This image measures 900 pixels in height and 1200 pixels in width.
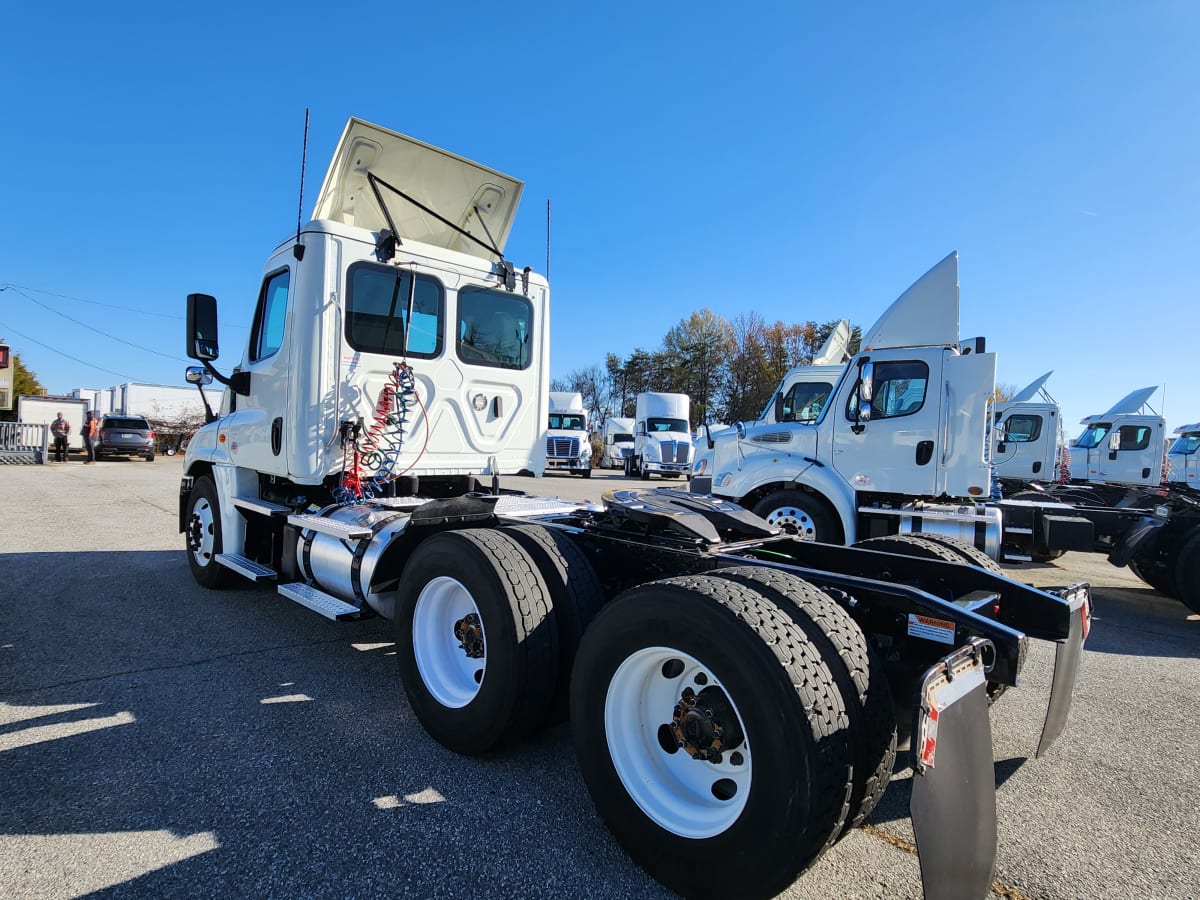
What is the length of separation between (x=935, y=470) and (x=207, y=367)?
7198mm

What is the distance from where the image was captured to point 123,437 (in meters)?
→ 24.6

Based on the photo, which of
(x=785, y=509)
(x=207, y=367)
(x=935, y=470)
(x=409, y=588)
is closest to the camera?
(x=409, y=588)

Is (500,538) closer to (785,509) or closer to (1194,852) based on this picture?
(1194,852)

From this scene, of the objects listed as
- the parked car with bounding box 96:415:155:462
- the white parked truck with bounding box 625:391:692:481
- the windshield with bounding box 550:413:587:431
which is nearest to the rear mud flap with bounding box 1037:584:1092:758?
the white parked truck with bounding box 625:391:692:481

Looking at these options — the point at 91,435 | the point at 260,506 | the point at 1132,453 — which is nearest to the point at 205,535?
the point at 260,506

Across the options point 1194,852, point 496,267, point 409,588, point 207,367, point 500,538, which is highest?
point 496,267

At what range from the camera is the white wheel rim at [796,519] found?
25.1 feet

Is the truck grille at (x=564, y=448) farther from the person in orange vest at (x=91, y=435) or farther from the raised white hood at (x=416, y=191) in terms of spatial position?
the raised white hood at (x=416, y=191)


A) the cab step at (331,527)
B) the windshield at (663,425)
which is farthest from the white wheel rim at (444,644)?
the windshield at (663,425)

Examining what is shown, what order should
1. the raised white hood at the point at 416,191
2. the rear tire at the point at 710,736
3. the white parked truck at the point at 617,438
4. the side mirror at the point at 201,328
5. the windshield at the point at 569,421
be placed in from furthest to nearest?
the white parked truck at the point at 617,438
the windshield at the point at 569,421
the side mirror at the point at 201,328
the raised white hood at the point at 416,191
the rear tire at the point at 710,736

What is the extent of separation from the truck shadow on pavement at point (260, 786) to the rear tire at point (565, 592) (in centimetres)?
39

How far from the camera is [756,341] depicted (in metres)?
52.2

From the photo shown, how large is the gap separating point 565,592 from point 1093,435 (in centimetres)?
2027

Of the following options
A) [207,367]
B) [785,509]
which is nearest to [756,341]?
[785,509]
